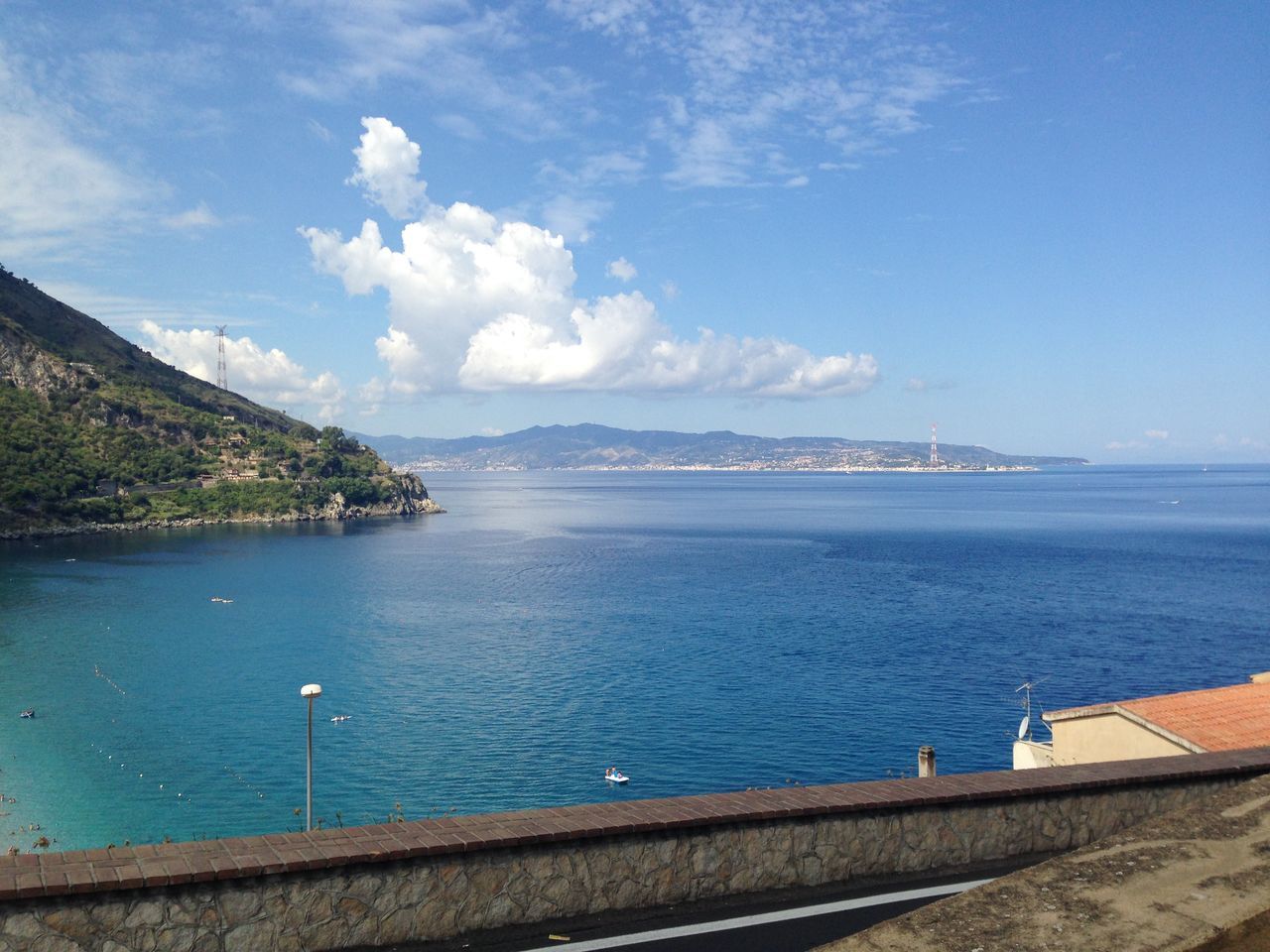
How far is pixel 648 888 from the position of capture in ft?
25.6

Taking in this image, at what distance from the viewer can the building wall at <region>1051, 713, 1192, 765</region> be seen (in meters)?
17.2

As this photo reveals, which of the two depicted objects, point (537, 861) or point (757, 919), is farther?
point (757, 919)

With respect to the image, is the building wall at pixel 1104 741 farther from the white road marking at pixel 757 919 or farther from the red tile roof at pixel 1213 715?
the white road marking at pixel 757 919

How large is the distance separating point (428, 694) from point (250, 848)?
138ft

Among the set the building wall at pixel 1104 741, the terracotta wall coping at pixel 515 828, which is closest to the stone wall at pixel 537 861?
the terracotta wall coping at pixel 515 828

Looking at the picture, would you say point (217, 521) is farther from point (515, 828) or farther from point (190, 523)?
point (515, 828)

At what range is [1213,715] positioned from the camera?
17.1 m

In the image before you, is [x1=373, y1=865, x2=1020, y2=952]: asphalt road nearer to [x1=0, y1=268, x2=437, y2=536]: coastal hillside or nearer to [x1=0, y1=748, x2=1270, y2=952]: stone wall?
[x1=0, y1=748, x2=1270, y2=952]: stone wall

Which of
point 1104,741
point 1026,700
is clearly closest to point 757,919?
point 1104,741

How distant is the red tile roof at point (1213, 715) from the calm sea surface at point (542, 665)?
18.3m

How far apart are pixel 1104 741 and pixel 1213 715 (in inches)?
88.5

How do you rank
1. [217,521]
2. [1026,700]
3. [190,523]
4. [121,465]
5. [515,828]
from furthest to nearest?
[217,521] → [121,465] → [190,523] → [1026,700] → [515,828]

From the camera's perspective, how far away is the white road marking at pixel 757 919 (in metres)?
7.23

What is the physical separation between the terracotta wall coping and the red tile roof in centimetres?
665
